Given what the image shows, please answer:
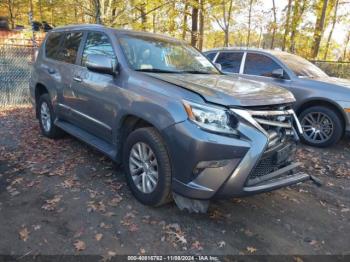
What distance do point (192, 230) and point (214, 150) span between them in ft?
2.98

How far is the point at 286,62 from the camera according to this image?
711 cm

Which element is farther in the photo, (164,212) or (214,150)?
(164,212)

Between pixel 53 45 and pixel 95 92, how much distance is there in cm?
217

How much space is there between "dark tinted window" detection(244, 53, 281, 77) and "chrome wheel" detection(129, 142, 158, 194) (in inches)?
173

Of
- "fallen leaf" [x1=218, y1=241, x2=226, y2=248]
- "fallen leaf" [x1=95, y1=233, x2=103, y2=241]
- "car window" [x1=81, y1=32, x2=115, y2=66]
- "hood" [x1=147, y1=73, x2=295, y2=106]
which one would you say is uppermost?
Result: "car window" [x1=81, y1=32, x2=115, y2=66]

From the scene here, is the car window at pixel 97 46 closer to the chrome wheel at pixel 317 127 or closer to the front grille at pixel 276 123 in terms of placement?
the front grille at pixel 276 123

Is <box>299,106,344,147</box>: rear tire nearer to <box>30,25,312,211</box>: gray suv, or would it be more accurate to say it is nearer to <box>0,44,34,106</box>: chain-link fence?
<box>30,25,312,211</box>: gray suv

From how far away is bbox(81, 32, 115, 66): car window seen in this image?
14.2ft

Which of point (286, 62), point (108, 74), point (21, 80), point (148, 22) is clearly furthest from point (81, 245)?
point (148, 22)

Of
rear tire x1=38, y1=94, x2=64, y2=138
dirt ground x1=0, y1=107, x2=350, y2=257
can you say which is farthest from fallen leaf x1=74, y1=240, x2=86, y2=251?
rear tire x1=38, y1=94, x2=64, y2=138

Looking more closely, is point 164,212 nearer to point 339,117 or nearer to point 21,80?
point 339,117

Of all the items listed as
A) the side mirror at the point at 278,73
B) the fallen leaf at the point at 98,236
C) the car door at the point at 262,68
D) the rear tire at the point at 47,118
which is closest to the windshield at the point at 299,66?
the car door at the point at 262,68

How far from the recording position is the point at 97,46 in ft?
15.1

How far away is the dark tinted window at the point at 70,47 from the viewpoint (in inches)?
200
